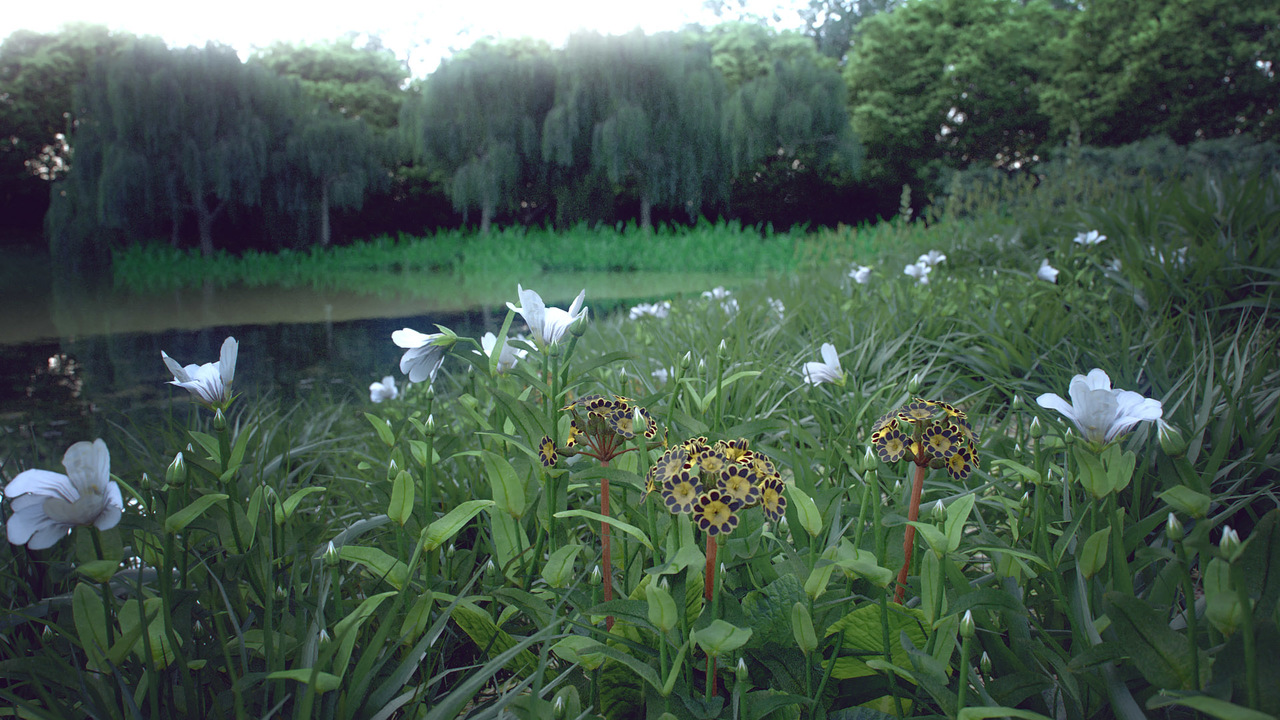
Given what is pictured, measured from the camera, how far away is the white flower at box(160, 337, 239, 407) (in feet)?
2.45

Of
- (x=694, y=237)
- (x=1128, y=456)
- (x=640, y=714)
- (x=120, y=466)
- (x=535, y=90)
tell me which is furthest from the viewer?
(x=694, y=237)

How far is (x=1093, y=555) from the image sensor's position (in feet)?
2.17

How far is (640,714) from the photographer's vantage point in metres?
0.80

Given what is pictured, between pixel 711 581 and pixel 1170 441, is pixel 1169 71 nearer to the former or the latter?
pixel 1170 441

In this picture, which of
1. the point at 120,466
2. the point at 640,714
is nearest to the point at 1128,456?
the point at 640,714

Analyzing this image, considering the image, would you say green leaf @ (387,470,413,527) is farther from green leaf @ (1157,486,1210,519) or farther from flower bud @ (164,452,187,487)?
green leaf @ (1157,486,1210,519)

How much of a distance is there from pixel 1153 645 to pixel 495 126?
497 centimetres

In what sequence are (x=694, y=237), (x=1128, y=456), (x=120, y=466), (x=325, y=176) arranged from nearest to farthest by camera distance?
1. (x=1128, y=456)
2. (x=120, y=466)
3. (x=325, y=176)
4. (x=694, y=237)

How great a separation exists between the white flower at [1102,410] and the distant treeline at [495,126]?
12.9 feet

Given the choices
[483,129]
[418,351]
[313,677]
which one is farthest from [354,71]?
[313,677]

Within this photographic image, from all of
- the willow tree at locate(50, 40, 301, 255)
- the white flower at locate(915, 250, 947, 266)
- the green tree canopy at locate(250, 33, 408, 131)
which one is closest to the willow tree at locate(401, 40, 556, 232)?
the green tree canopy at locate(250, 33, 408, 131)

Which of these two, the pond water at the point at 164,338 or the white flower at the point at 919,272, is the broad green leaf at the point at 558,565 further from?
the white flower at the point at 919,272

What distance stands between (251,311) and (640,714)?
130 inches

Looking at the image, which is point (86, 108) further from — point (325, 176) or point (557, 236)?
point (557, 236)
